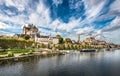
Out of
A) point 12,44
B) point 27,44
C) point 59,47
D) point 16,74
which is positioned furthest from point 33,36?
point 16,74

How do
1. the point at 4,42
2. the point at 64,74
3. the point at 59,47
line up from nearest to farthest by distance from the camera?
1. the point at 64,74
2. the point at 4,42
3. the point at 59,47

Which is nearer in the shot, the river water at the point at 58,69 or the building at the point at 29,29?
the river water at the point at 58,69

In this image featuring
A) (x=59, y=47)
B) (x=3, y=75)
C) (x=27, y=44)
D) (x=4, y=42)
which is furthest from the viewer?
(x=59, y=47)

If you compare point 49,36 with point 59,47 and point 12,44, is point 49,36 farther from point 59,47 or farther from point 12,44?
point 12,44

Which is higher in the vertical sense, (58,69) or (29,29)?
(29,29)

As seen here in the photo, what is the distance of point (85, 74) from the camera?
1266 inches

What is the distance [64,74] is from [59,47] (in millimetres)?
79636

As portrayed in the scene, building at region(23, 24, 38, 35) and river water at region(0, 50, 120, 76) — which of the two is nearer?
river water at region(0, 50, 120, 76)

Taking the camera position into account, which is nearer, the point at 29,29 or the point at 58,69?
the point at 58,69

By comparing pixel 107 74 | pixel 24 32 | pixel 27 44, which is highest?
pixel 24 32

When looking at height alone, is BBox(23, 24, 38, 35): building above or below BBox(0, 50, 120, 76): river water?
above

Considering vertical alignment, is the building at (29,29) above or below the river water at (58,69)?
above

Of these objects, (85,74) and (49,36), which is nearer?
(85,74)

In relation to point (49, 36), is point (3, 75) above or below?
below
